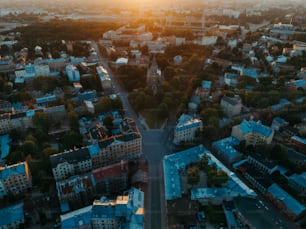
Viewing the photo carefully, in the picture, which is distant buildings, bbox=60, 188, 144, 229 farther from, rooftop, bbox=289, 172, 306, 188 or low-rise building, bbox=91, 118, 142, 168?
rooftop, bbox=289, 172, 306, 188

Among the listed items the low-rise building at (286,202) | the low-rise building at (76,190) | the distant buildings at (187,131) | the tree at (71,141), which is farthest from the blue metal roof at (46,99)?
the low-rise building at (286,202)

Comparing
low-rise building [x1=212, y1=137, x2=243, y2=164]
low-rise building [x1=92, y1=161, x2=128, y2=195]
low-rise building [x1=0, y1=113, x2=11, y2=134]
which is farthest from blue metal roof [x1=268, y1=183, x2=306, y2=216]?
low-rise building [x1=0, y1=113, x2=11, y2=134]

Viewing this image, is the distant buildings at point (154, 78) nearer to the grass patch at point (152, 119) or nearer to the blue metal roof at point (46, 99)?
the grass patch at point (152, 119)

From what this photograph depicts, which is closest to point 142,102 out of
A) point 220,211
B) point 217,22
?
point 220,211

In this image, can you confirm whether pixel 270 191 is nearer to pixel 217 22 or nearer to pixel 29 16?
pixel 217 22

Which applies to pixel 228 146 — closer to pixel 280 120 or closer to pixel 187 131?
pixel 187 131

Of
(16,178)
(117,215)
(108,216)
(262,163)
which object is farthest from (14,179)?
(262,163)
